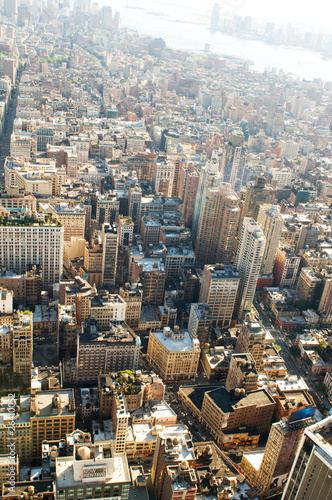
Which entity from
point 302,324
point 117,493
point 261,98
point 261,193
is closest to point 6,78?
point 261,98

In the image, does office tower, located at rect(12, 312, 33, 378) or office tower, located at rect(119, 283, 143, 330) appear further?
office tower, located at rect(119, 283, 143, 330)

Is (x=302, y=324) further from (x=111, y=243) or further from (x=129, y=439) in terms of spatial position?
(x=129, y=439)

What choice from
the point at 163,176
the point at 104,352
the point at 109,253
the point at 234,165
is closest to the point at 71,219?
the point at 109,253

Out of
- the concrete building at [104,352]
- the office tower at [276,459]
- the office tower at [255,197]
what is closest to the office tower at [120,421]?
the concrete building at [104,352]

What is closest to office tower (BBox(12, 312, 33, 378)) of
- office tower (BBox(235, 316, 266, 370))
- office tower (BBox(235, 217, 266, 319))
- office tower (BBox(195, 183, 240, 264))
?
office tower (BBox(235, 316, 266, 370))

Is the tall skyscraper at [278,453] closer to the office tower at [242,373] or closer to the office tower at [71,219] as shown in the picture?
the office tower at [242,373]

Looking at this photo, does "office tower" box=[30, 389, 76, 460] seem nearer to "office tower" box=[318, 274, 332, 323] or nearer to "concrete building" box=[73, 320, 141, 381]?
"concrete building" box=[73, 320, 141, 381]

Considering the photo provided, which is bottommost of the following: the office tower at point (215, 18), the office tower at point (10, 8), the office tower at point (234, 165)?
the office tower at point (234, 165)
